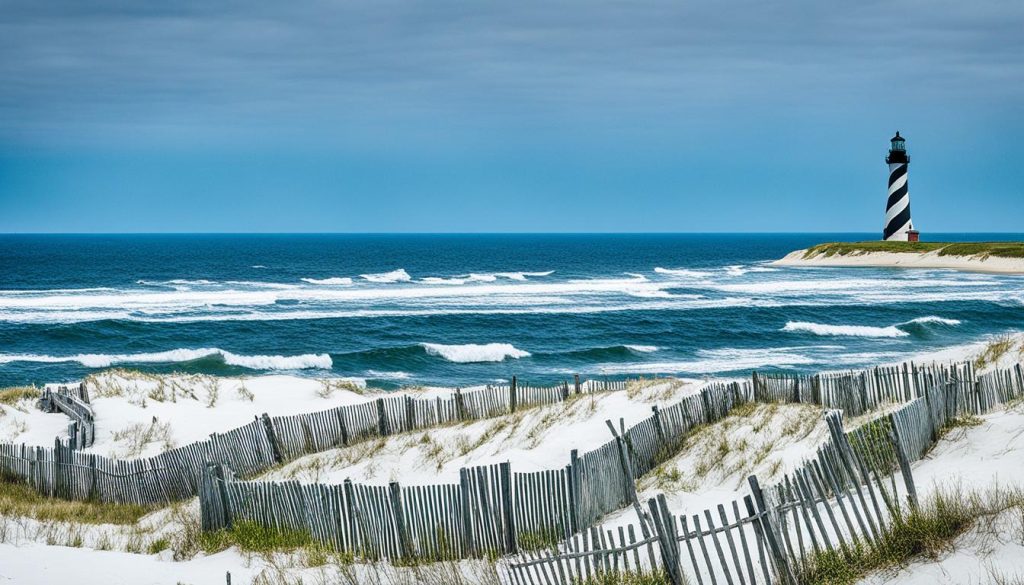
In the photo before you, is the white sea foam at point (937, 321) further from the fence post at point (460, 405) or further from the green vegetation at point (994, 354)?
the fence post at point (460, 405)

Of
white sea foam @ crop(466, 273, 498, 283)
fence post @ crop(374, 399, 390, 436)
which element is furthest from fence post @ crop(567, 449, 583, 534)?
white sea foam @ crop(466, 273, 498, 283)

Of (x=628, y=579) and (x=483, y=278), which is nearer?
(x=628, y=579)

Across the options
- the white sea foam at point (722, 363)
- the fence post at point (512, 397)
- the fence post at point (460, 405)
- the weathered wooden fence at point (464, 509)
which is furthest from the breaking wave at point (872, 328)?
the weathered wooden fence at point (464, 509)

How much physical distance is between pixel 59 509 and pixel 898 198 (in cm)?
8457

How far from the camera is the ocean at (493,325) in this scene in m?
38.8

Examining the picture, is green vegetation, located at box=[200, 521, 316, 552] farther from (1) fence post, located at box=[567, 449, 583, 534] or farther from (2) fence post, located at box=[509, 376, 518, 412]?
(2) fence post, located at box=[509, 376, 518, 412]

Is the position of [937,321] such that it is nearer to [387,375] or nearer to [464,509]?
[387,375]

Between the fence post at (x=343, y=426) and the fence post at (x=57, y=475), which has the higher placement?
the fence post at (x=343, y=426)

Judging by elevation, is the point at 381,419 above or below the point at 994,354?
below

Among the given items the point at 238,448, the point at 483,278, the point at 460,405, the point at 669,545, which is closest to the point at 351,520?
the point at 669,545

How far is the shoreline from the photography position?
73.4m

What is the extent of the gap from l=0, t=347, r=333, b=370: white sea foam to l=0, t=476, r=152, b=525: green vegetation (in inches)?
915

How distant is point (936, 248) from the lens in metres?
82.6

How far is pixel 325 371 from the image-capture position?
38438mm
